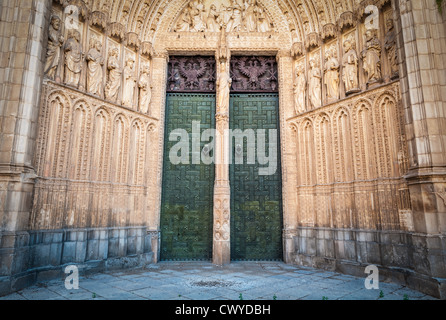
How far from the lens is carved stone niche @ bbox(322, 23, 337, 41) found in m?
8.24

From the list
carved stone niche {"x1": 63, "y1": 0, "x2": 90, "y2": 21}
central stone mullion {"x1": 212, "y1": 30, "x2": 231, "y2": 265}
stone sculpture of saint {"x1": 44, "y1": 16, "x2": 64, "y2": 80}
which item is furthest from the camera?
central stone mullion {"x1": 212, "y1": 30, "x2": 231, "y2": 265}

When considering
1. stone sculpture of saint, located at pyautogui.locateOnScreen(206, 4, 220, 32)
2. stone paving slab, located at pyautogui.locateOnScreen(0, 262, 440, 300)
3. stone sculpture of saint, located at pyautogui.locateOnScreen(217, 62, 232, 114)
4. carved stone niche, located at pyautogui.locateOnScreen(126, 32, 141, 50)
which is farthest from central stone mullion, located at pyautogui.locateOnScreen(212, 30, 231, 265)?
carved stone niche, located at pyautogui.locateOnScreen(126, 32, 141, 50)

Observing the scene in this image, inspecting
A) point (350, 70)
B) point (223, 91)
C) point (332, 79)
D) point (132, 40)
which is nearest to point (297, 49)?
point (332, 79)

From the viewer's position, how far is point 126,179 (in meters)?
8.05

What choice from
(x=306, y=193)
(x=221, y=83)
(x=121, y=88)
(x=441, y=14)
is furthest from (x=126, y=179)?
(x=441, y=14)

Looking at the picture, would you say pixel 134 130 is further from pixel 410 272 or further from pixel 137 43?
pixel 410 272

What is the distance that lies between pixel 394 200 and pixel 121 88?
795cm

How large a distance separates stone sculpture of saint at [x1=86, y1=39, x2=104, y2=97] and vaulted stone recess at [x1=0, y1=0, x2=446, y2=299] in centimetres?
4

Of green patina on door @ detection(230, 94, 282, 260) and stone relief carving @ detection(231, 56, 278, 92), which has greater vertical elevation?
stone relief carving @ detection(231, 56, 278, 92)

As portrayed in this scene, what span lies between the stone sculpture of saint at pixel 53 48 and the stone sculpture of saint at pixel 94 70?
830 millimetres

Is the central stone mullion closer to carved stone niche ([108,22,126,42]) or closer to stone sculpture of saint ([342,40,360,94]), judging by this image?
carved stone niche ([108,22,126,42])

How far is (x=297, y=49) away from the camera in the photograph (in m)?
9.09

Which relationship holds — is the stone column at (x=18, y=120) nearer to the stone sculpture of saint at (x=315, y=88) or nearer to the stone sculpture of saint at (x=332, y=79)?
the stone sculpture of saint at (x=315, y=88)

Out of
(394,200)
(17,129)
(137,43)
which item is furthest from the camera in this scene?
(137,43)
